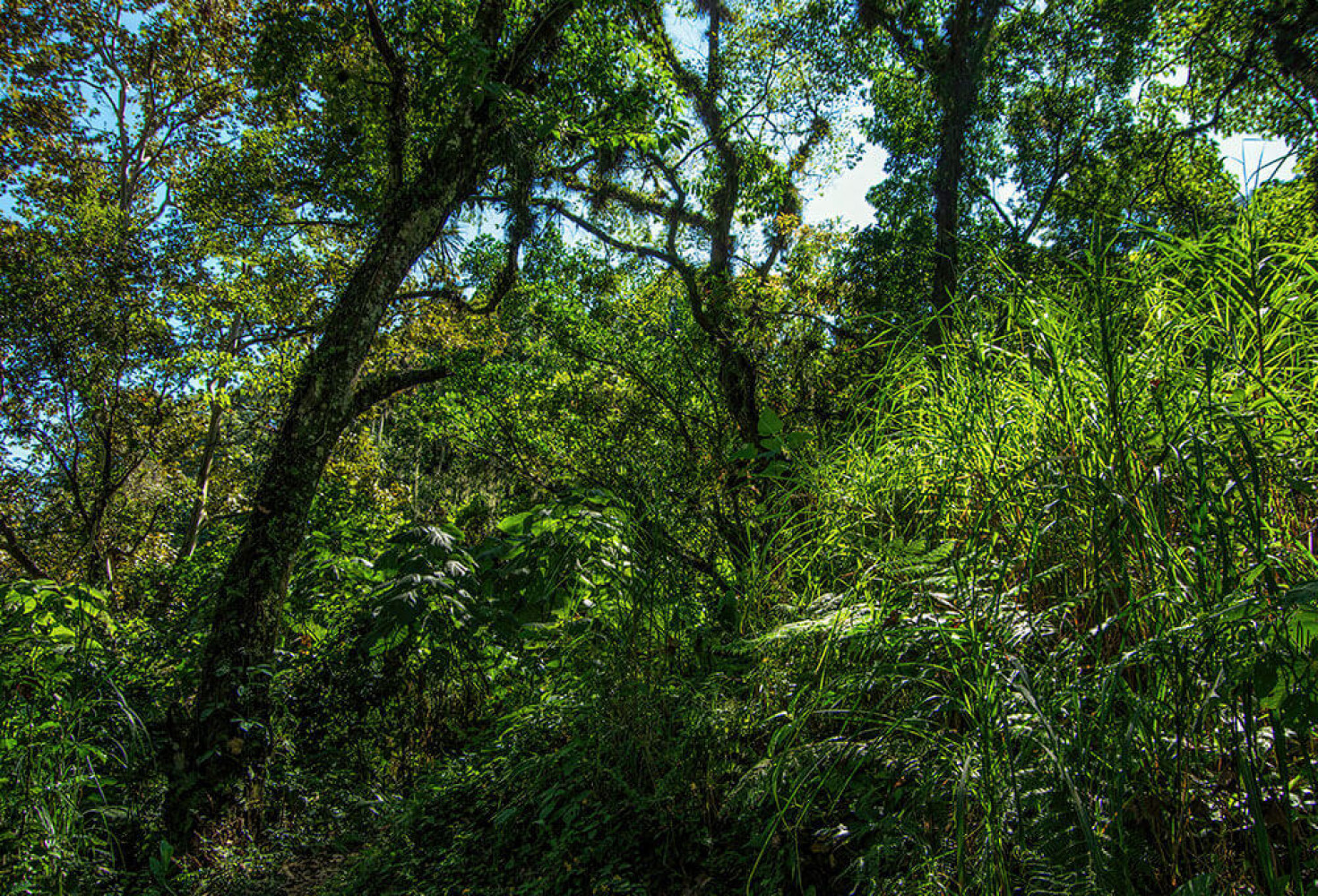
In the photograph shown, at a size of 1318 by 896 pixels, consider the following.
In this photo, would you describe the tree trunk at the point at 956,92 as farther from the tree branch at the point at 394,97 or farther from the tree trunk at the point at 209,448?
the tree trunk at the point at 209,448

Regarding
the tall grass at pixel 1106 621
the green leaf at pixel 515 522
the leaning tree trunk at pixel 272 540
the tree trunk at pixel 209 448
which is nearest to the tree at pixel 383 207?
the leaning tree trunk at pixel 272 540

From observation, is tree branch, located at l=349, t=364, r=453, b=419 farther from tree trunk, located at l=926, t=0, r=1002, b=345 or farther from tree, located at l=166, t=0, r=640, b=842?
tree trunk, located at l=926, t=0, r=1002, b=345

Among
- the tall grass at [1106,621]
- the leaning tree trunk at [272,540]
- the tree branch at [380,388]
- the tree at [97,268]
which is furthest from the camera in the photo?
the tree at [97,268]

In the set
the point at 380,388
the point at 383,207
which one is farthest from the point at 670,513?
the point at 383,207

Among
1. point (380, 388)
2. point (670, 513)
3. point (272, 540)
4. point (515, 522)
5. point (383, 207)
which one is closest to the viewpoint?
point (670, 513)

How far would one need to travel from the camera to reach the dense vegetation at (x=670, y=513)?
36.2 inches

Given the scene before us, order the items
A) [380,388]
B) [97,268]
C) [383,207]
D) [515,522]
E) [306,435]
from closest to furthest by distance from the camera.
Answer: [515,522]
[306,435]
[380,388]
[383,207]
[97,268]

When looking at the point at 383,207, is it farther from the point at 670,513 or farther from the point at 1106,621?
the point at 1106,621

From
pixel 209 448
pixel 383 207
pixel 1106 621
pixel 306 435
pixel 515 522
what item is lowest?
pixel 1106 621

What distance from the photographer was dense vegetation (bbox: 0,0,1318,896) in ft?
3.01

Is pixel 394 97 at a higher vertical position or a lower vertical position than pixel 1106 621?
higher

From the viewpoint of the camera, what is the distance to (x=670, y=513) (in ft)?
7.26

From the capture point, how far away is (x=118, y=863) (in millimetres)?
2359

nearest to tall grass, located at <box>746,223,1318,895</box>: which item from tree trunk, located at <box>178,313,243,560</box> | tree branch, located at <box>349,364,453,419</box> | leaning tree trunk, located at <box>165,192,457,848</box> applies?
leaning tree trunk, located at <box>165,192,457,848</box>
